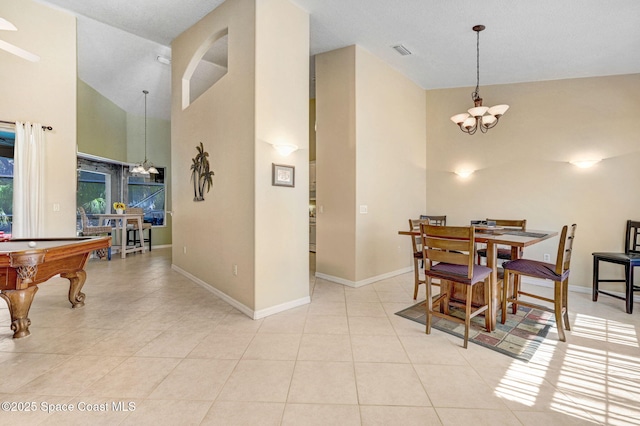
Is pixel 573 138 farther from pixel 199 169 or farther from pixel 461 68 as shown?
pixel 199 169

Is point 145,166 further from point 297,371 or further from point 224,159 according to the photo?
point 297,371

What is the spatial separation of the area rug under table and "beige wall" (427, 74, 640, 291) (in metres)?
1.94

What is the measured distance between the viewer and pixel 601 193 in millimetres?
4113

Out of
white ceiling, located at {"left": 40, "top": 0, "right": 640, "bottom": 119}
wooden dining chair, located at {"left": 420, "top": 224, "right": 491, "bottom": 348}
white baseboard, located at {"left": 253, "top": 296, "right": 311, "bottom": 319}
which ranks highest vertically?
white ceiling, located at {"left": 40, "top": 0, "right": 640, "bottom": 119}

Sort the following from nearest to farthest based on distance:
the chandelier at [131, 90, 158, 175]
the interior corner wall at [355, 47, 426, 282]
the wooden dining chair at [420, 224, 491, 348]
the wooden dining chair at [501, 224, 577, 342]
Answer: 1. the wooden dining chair at [420, 224, 491, 348]
2. the wooden dining chair at [501, 224, 577, 342]
3. the interior corner wall at [355, 47, 426, 282]
4. the chandelier at [131, 90, 158, 175]

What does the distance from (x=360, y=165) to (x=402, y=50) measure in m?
1.83

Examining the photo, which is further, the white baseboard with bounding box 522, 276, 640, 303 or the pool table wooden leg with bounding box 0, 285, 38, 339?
the white baseboard with bounding box 522, 276, 640, 303

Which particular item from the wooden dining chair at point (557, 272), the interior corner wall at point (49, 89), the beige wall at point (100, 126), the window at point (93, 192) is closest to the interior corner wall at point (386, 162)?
the wooden dining chair at point (557, 272)

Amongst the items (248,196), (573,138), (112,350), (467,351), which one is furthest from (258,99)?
(573,138)

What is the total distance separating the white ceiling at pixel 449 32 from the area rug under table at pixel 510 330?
11.3ft

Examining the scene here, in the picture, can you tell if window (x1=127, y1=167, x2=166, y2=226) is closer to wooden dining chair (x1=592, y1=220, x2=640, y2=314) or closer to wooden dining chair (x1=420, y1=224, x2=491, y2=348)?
wooden dining chair (x1=420, y1=224, x2=491, y2=348)

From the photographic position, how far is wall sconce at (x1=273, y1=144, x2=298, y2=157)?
315 cm

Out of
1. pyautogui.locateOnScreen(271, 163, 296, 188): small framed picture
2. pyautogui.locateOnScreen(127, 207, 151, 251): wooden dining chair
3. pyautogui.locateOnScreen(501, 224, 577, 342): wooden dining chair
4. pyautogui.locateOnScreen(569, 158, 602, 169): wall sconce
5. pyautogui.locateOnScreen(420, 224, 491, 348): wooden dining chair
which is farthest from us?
pyautogui.locateOnScreen(127, 207, 151, 251): wooden dining chair

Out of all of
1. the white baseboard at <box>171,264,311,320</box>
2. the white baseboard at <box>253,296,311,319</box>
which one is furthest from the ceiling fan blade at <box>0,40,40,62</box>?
the white baseboard at <box>253,296,311,319</box>
